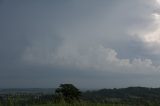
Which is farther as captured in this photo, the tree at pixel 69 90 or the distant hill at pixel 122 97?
the tree at pixel 69 90

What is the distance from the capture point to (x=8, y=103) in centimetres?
1819

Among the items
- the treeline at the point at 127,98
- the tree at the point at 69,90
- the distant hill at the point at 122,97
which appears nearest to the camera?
the treeline at the point at 127,98

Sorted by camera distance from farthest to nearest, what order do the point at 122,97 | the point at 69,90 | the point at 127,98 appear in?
the point at 122,97 < the point at 127,98 < the point at 69,90

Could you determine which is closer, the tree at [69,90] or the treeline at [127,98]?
the treeline at [127,98]

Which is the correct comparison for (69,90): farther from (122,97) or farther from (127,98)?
(122,97)

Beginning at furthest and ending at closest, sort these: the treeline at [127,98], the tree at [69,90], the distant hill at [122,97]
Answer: the tree at [69,90] < the distant hill at [122,97] < the treeline at [127,98]

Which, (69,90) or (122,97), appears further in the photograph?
(122,97)

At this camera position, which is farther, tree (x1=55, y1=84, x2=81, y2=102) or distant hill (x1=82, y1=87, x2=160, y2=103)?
tree (x1=55, y1=84, x2=81, y2=102)

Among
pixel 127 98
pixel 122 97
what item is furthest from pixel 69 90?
pixel 122 97

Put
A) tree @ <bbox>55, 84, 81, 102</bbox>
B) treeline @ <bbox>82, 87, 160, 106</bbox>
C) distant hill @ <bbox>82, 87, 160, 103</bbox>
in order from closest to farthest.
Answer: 1. treeline @ <bbox>82, 87, 160, 106</bbox>
2. distant hill @ <bbox>82, 87, 160, 103</bbox>
3. tree @ <bbox>55, 84, 81, 102</bbox>

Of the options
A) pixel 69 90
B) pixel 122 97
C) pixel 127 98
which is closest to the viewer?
pixel 69 90

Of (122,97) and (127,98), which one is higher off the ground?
(122,97)

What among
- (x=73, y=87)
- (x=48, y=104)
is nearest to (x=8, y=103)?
(x=48, y=104)

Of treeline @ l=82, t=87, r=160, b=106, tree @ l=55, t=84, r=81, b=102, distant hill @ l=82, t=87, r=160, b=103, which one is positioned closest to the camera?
treeline @ l=82, t=87, r=160, b=106
